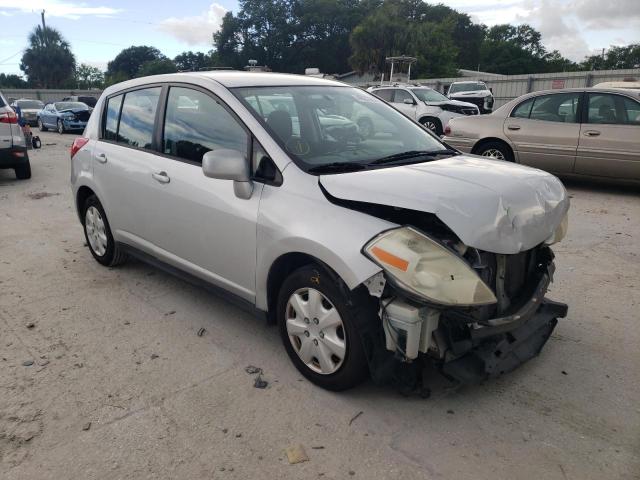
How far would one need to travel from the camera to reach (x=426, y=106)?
1548 cm

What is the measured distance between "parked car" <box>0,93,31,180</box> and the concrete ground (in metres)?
6.03

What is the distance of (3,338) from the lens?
3.67 m

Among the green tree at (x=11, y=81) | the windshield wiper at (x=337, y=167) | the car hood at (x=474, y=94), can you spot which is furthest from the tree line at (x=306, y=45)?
the windshield wiper at (x=337, y=167)

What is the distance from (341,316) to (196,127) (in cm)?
178

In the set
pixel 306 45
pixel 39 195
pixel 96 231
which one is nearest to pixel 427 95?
pixel 39 195

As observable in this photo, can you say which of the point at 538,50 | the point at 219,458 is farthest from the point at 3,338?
the point at 538,50

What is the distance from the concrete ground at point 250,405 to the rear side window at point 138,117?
4.22ft

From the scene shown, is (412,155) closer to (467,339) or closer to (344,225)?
(344,225)

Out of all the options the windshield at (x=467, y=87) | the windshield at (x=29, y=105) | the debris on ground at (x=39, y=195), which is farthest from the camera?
the windshield at (x=29, y=105)

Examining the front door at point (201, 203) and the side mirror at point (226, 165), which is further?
A: the front door at point (201, 203)

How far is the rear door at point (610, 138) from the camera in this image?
750cm

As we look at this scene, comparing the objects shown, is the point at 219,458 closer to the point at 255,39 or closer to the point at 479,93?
the point at 479,93

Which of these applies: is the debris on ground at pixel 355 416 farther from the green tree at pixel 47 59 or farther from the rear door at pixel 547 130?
the green tree at pixel 47 59

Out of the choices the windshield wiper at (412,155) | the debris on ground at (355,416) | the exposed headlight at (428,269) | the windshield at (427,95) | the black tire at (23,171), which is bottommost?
the debris on ground at (355,416)
